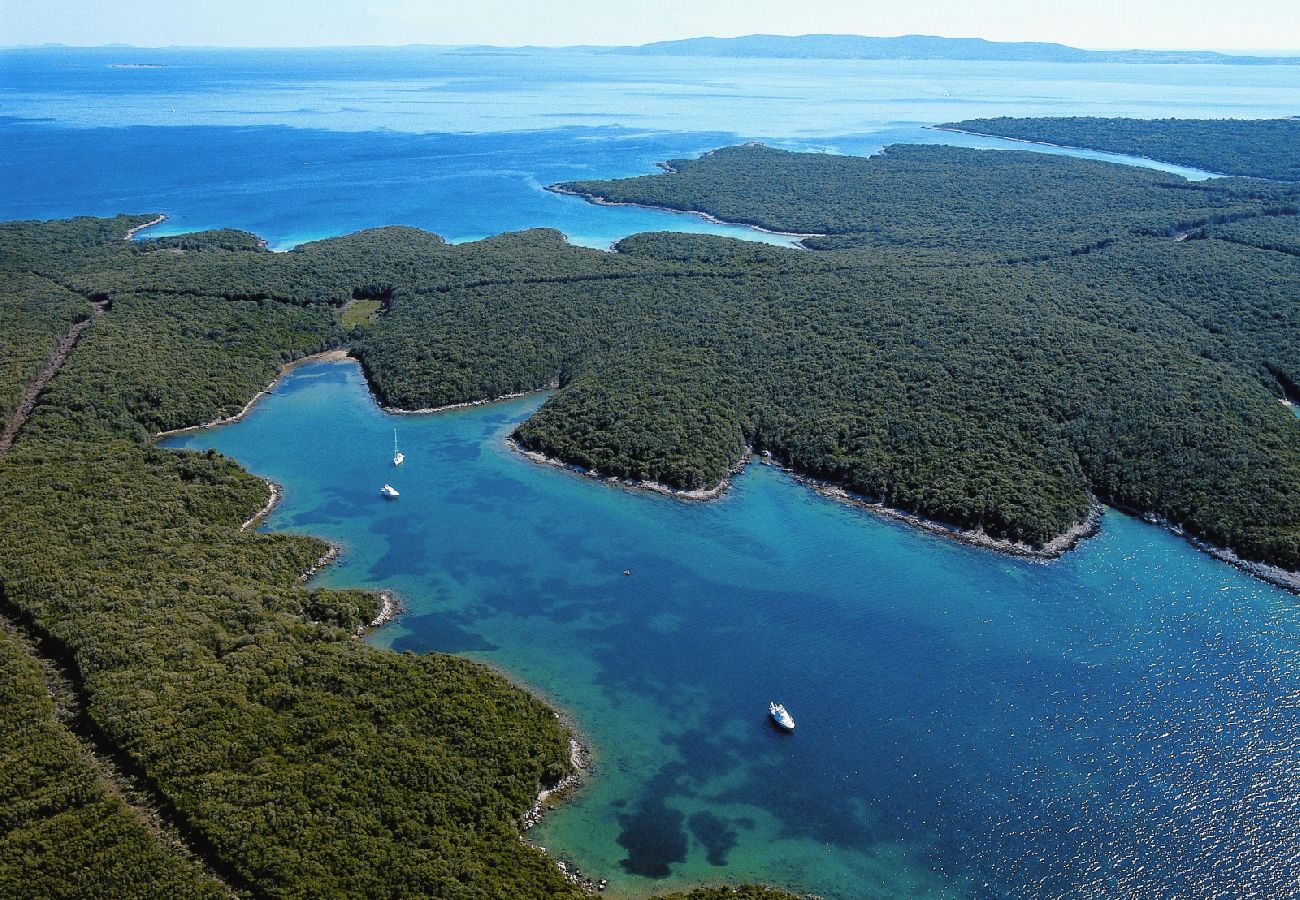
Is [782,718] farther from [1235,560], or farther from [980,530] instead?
[1235,560]

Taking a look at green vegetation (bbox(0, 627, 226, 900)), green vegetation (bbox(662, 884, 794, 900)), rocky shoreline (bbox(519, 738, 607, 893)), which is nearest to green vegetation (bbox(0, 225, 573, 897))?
green vegetation (bbox(0, 627, 226, 900))

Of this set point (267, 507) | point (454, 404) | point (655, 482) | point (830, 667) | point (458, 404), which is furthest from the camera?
point (458, 404)

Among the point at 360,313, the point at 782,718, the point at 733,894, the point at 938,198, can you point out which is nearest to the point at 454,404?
the point at 360,313

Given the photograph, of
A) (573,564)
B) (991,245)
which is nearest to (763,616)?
(573,564)

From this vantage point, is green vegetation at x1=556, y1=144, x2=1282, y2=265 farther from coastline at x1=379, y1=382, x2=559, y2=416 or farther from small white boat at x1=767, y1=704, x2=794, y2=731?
small white boat at x1=767, y1=704, x2=794, y2=731

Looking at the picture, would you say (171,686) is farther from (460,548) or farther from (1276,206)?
(1276,206)
